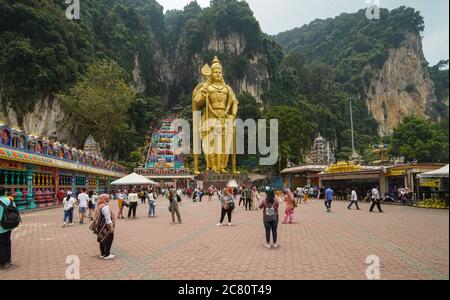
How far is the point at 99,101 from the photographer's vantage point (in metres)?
32.9

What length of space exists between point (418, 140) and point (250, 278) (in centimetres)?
4049

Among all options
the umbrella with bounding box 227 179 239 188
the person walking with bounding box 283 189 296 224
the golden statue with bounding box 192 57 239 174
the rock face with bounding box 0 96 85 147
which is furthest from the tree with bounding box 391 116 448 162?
the rock face with bounding box 0 96 85 147

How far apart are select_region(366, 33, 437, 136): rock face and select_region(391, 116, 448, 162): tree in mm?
39392

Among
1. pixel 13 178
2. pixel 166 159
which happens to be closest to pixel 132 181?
pixel 13 178

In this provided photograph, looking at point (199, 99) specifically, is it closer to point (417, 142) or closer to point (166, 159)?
point (166, 159)

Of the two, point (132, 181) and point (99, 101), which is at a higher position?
point (99, 101)

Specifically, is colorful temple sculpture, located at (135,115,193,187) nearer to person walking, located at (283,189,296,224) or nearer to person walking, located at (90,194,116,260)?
person walking, located at (283,189,296,224)

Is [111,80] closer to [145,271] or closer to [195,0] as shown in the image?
[145,271]

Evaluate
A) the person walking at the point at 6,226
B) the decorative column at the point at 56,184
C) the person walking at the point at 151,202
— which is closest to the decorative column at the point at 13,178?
the decorative column at the point at 56,184

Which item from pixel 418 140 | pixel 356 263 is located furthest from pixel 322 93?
pixel 356 263

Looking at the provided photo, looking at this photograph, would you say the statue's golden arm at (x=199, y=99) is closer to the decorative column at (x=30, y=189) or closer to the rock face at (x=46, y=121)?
the rock face at (x=46, y=121)

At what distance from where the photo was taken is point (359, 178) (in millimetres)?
22844

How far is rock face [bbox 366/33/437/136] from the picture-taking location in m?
78.9

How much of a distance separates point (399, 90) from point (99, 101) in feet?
237
